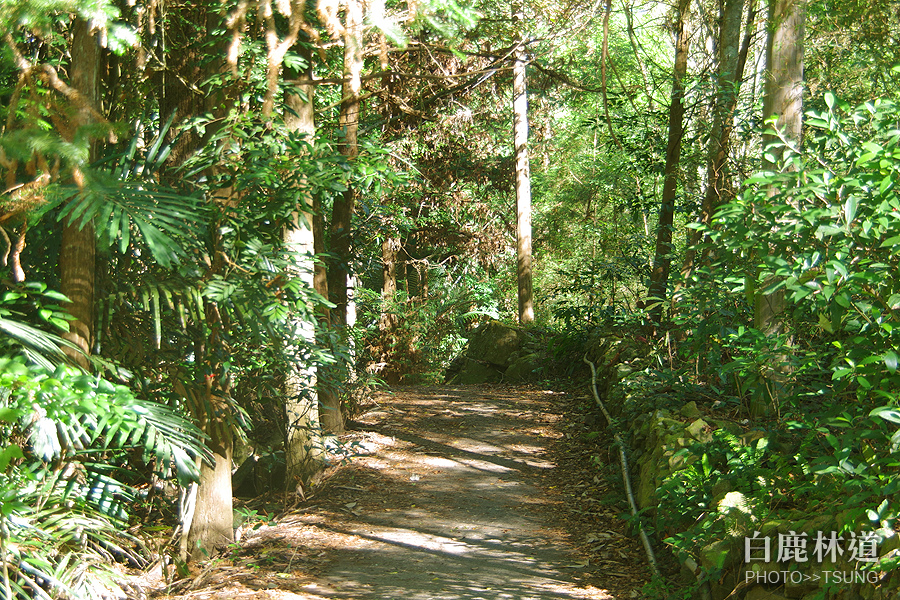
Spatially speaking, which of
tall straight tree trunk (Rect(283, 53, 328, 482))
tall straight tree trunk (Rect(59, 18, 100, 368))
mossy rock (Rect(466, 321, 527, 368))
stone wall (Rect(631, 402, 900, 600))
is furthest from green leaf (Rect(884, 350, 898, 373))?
mossy rock (Rect(466, 321, 527, 368))

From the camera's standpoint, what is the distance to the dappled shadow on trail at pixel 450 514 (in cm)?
431

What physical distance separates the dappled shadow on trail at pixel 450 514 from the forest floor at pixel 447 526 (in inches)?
0.5

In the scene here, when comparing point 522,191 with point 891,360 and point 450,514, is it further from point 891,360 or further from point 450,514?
point 891,360

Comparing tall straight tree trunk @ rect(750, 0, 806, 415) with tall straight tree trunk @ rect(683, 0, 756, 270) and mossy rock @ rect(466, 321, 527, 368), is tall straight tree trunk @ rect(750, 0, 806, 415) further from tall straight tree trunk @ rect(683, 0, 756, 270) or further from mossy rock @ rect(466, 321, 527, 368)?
mossy rock @ rect(466, 321, 527, 368)

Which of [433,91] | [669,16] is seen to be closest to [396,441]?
[433,91]

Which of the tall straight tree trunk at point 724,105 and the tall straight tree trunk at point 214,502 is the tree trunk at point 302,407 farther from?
the tall straight tree trunk at point 724,105

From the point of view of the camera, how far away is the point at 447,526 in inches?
214

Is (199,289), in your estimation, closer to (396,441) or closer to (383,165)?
(383,165)

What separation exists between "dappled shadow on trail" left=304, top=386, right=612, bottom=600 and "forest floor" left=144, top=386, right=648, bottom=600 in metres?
0.01

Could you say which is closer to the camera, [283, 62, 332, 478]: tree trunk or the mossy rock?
[283, 62, 332, 478]: tree trunk

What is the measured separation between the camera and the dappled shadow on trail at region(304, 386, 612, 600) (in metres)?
4.31

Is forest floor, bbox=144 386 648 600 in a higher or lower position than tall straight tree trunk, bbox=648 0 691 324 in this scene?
lower

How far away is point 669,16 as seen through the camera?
31.0 ft

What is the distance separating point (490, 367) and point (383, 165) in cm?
786
